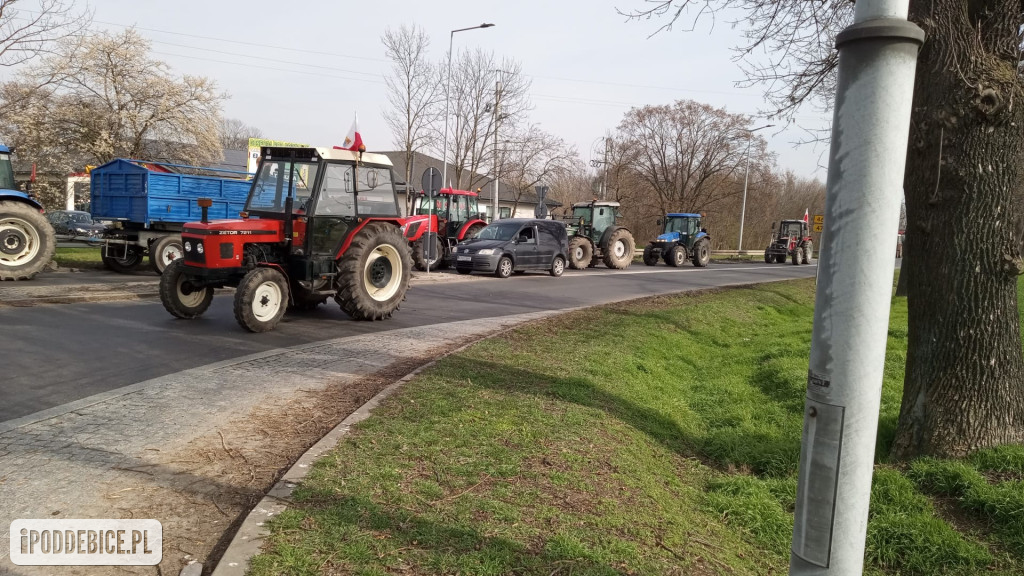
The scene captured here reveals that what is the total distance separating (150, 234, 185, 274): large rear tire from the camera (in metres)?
15.1

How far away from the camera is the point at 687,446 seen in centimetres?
619

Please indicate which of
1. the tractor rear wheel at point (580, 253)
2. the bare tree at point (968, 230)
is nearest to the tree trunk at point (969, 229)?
the bare tree at point (968, 230)

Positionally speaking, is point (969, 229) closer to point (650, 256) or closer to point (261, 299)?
point (261, 299)

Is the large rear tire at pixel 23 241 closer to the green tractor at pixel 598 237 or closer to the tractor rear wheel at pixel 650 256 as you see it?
the green tractor at pixel 598 237

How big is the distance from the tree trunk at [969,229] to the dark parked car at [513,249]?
48.8 feet

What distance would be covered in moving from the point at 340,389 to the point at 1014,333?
5.88 meters

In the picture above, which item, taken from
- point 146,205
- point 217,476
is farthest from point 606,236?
point 217,476

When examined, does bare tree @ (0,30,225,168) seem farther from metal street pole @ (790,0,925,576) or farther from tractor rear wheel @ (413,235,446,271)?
metal street pole @ (790,0,925,576)

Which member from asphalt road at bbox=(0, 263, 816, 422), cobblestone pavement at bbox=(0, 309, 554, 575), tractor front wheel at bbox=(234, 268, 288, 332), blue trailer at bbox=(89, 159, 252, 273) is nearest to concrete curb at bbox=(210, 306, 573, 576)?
cobblestone pavement at bbox=(0, 309, 554, 575)

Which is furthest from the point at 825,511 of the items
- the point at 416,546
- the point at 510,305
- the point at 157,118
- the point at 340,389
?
the point at 157,118

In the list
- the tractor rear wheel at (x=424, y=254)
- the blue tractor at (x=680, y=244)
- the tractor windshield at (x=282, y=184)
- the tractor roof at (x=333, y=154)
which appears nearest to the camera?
the tractor roof at (x=333, y=154)

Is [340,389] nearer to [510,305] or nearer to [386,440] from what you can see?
[386,440]

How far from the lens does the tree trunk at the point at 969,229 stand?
17.3ft

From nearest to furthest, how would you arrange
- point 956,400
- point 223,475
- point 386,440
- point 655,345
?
1. point 223,475
2. point 386,440
3. point 956,400
4. point 655,345
